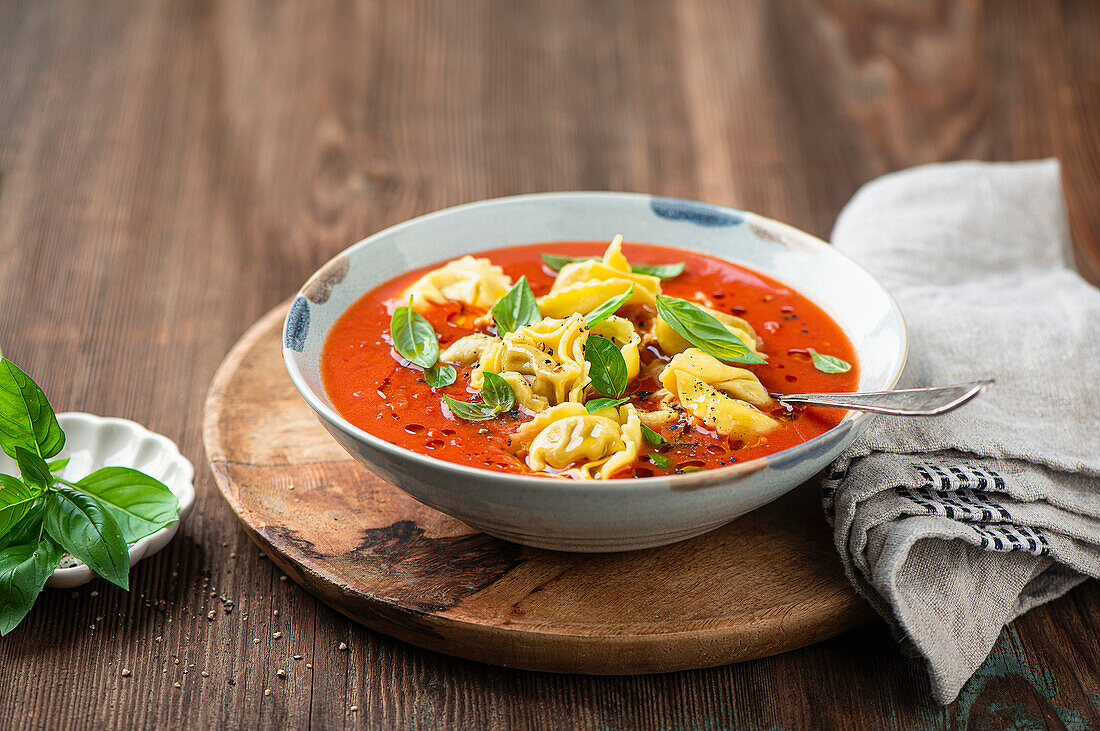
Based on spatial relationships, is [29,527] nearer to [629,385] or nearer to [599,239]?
[629,385]

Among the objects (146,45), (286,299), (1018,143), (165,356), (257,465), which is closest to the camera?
(257,465)

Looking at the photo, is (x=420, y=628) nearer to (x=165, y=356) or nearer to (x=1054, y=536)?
(x=1054, y=536)

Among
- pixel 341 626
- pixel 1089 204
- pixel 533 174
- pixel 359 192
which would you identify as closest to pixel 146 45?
pixel 359 192

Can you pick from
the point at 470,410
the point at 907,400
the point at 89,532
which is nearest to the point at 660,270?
the point at 470,410

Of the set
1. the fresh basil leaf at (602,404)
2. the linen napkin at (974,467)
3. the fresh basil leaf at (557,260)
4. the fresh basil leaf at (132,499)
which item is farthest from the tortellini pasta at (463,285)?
the linen napkin at (974,467)

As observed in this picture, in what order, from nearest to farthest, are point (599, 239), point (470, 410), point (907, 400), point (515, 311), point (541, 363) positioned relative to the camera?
1. point (907, 400)
2. point (470, 410)
3. point (541, 363)
4. point (515, 311)
5. point (599, 239)

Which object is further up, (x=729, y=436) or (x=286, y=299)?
(x=729, y=436)

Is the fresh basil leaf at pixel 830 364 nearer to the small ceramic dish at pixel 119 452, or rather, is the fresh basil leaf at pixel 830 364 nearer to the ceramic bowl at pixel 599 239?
the ceramic bowl at pixel 599 239
